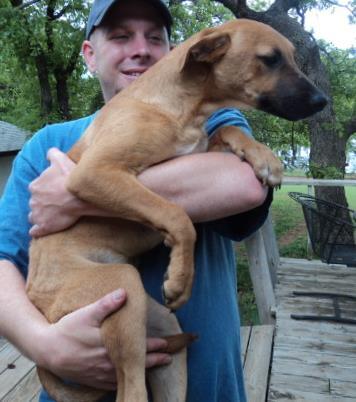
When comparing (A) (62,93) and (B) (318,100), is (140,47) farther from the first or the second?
(A) (62,93)

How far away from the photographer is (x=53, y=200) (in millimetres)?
1639

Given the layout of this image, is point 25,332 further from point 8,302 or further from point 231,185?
point 231,185

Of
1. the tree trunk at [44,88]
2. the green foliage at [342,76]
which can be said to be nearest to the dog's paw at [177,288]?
the green foliage at [342,76]

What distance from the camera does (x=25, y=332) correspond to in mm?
1546

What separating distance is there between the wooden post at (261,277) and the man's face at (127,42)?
2.61 meters

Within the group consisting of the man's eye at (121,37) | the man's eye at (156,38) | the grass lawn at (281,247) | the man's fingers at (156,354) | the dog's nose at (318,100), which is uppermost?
the man's eye at (121,37)

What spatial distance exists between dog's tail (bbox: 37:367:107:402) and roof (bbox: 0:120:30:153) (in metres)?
14.9

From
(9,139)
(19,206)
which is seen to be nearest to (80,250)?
(19,206)

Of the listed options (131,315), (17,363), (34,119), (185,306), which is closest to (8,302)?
(131,315)

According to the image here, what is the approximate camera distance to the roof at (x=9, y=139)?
52.9 ft

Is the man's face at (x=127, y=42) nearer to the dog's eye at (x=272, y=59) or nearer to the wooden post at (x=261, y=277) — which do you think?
the dog's eye at (x=272, y=59)

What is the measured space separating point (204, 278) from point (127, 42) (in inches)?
38.4

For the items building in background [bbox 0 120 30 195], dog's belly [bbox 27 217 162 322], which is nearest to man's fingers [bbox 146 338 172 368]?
dog's belly [bbox 27 217 162 322]

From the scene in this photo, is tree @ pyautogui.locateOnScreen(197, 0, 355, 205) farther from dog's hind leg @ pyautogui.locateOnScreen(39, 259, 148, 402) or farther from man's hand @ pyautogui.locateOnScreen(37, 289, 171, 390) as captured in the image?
man's hand @ pyautogui.locateOnScreen(37, 289, 171, 390)
